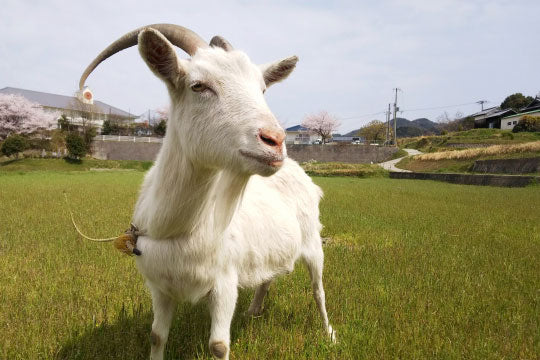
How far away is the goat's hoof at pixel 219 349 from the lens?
91.7 inches

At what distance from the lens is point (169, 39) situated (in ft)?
7.73

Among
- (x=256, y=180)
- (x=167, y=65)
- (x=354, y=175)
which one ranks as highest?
(x=167, y=65)

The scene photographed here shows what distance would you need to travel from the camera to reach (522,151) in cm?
2627

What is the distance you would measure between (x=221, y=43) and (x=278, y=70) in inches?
17.0

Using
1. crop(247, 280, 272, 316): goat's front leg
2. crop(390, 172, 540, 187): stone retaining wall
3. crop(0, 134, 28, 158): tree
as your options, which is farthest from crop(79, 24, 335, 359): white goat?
crop(0, 134, 28, 158): tree

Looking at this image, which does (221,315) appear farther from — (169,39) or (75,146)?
(75,146)

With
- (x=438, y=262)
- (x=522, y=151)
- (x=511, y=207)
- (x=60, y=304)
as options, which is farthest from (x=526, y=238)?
(x=522, y=151)

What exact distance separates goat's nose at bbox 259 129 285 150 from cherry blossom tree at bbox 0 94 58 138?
181 feet

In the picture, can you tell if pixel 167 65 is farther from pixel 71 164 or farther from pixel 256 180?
pixel 71 164

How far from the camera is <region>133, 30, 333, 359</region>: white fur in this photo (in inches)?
74.0

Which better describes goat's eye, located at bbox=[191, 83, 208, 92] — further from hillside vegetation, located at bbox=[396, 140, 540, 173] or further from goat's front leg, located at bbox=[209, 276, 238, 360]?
hillside vegetation, located at bbox=[396, 140, 540, 173]

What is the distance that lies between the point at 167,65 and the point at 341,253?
439 cm

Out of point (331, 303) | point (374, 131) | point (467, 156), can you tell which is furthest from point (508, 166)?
point (374, 131)

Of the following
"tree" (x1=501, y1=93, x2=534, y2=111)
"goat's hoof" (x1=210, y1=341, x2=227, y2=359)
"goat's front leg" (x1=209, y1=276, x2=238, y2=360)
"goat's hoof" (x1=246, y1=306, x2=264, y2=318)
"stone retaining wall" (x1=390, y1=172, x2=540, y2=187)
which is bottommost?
"stone retaining wall" (x1=390, y1=172, x2=540, y2=187)
